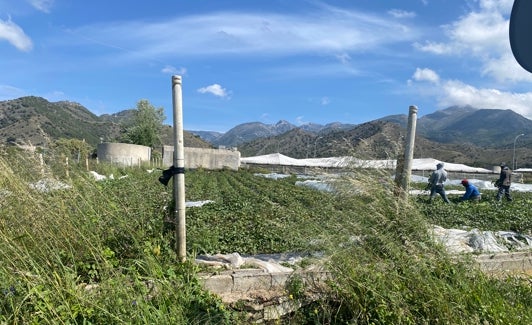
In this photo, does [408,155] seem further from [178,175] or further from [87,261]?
[87,261]

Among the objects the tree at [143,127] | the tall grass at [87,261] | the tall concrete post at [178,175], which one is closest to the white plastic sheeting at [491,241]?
the tall concrete post at [178,175]

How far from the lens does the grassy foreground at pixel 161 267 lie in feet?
9.68

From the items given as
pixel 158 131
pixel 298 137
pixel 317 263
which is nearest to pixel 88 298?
pixel 317 263

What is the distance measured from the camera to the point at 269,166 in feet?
174

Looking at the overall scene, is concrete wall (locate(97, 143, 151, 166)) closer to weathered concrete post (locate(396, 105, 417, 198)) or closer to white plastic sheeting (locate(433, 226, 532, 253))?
white plastic sheeting (locate(433, 226, 532, 253))

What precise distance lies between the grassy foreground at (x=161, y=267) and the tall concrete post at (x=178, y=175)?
0.45 feet

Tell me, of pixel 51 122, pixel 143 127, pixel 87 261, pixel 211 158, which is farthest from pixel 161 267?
pixel 51 122

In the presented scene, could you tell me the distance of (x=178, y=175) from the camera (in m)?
4.17

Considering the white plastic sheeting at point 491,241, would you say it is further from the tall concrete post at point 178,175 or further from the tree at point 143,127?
the tree at point 143,127

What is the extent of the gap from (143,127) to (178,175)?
51.0 m

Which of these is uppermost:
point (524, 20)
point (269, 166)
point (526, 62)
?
point (524, 20)

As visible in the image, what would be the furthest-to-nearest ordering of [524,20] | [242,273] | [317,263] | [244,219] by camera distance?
1. [244,219]
2. [242,273]
3. [317,263]
4. [524,20]

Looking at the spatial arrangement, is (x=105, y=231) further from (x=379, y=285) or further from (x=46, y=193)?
(x=379, y=285)

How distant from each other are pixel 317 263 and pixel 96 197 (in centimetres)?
232
